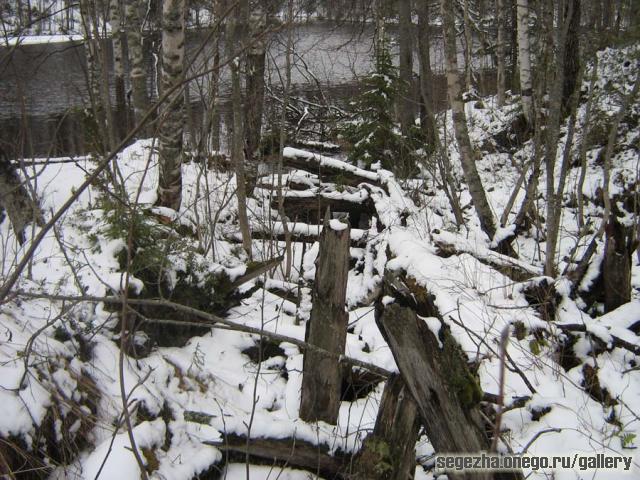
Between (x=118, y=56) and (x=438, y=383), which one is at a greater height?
(x=118, y=56)

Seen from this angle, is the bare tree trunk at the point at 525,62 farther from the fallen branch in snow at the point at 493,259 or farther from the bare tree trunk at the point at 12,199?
the bare tree trunk at the point at 12,199

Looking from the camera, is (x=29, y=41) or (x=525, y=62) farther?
(x=29, y=41)

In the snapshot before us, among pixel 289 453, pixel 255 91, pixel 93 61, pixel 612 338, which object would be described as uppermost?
pixel 93 61

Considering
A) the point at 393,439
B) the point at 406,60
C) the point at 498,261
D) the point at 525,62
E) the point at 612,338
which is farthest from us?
the point at 406,60

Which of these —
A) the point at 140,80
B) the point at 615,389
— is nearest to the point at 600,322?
the point at 615,389

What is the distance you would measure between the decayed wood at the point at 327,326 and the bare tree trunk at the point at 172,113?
3.66m

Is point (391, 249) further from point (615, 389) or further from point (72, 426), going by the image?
point (72, 426)

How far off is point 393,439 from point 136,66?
815 cm

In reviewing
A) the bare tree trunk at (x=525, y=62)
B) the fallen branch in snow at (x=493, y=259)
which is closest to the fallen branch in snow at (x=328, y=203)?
the fallen branch in snow at (x=493, y=259)

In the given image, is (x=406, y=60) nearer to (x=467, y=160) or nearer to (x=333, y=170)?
(x=333, y=170)

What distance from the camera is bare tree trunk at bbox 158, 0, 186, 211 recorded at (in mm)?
5891

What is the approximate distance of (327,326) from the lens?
2650mm

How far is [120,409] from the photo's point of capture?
267 cm

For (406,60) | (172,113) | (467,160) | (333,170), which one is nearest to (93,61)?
(172,113)
